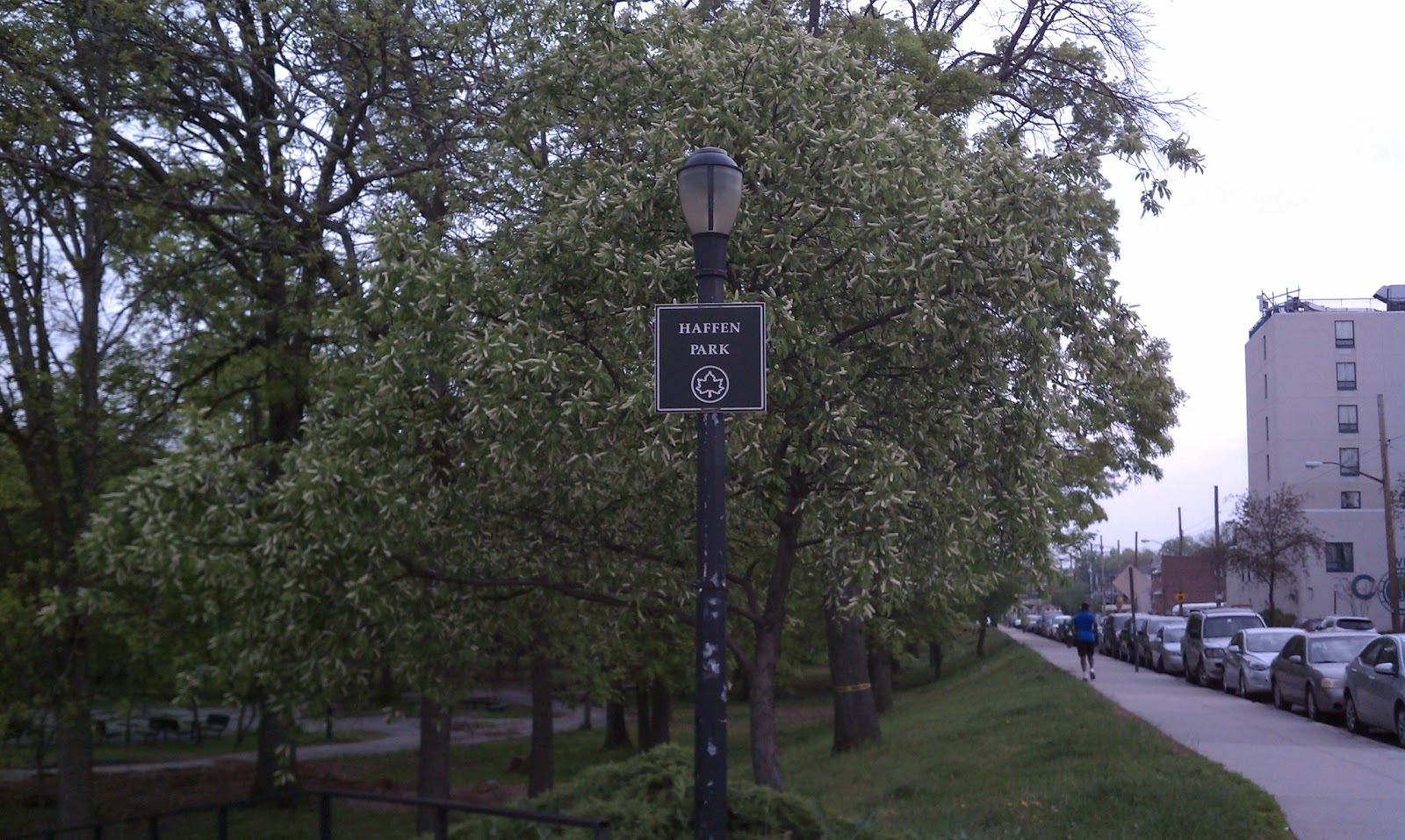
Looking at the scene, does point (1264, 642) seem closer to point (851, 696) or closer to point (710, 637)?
point (851, 696)

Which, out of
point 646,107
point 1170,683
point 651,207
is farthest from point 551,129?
point 1170,683

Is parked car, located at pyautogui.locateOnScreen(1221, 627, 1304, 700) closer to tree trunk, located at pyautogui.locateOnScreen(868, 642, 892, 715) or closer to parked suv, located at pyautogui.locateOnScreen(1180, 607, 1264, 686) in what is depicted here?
parked suv, located at pyautogui.locateOnScreen(1180, 607, 1264, 686)

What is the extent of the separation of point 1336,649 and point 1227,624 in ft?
33.5

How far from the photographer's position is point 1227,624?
100ft

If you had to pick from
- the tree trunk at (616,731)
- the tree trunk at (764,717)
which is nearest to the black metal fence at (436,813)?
the tree trunk at (764,717)

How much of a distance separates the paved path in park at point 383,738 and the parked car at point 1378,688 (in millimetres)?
18657

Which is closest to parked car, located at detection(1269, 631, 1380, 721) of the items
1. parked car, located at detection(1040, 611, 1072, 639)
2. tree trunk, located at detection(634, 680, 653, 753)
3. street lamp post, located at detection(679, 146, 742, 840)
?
tree trunk, located at detection(634, 680, 653, 753)

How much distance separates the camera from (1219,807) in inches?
409

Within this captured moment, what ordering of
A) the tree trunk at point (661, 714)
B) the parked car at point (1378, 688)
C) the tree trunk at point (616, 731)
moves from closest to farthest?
1. the parked car at point (1378, 688)
2. the tree trunk at point (661, 714)
3. the tree trunk at point (616, 731)

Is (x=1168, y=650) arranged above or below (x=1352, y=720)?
below

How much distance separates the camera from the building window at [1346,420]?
6788 cm

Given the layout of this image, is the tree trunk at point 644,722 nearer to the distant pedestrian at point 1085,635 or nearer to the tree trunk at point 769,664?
the distant pedestrian at point 1085,635

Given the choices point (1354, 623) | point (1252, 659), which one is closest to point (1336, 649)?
point (1252, 659)

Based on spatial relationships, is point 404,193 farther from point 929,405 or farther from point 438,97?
point 929,405
